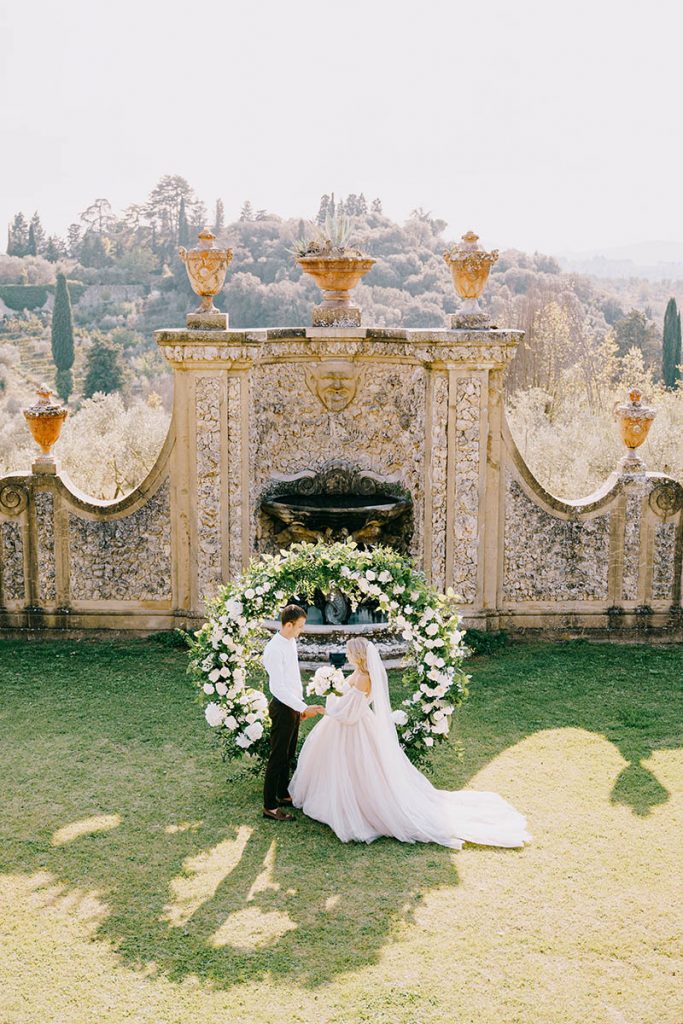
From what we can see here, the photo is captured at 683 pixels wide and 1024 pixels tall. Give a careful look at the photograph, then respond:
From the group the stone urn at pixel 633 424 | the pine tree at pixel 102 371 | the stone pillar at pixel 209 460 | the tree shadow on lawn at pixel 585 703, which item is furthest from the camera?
the pine tree at pixel 102 371

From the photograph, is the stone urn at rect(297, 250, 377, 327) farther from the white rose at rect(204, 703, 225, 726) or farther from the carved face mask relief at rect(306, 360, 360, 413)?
the white rose at rect(204, 703, 225, 726)

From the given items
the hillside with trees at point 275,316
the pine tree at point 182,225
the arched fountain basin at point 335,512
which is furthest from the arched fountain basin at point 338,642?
the pine tree at point 182,225

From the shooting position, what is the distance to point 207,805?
342 inches

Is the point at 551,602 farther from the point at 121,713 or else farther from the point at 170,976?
the point at 170,976

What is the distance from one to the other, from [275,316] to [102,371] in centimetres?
699

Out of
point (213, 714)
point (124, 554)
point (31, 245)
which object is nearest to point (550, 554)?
point (124, 554)

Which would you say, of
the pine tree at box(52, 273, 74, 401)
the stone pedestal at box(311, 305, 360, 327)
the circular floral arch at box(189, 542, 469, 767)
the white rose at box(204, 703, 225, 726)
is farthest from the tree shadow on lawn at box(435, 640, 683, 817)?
the pine tree at box(52, 273, 74, 401)

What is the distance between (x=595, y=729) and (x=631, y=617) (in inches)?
120

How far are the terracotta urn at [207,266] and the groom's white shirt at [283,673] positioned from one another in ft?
17.4

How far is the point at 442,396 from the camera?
12602mm

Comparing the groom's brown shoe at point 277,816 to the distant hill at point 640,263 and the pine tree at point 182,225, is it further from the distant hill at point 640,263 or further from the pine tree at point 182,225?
the distant hill at point 640,263

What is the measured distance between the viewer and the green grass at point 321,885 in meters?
6.13

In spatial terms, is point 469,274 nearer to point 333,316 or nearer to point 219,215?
point 333,316

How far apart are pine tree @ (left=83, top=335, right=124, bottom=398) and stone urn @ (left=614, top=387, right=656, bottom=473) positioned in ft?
106
